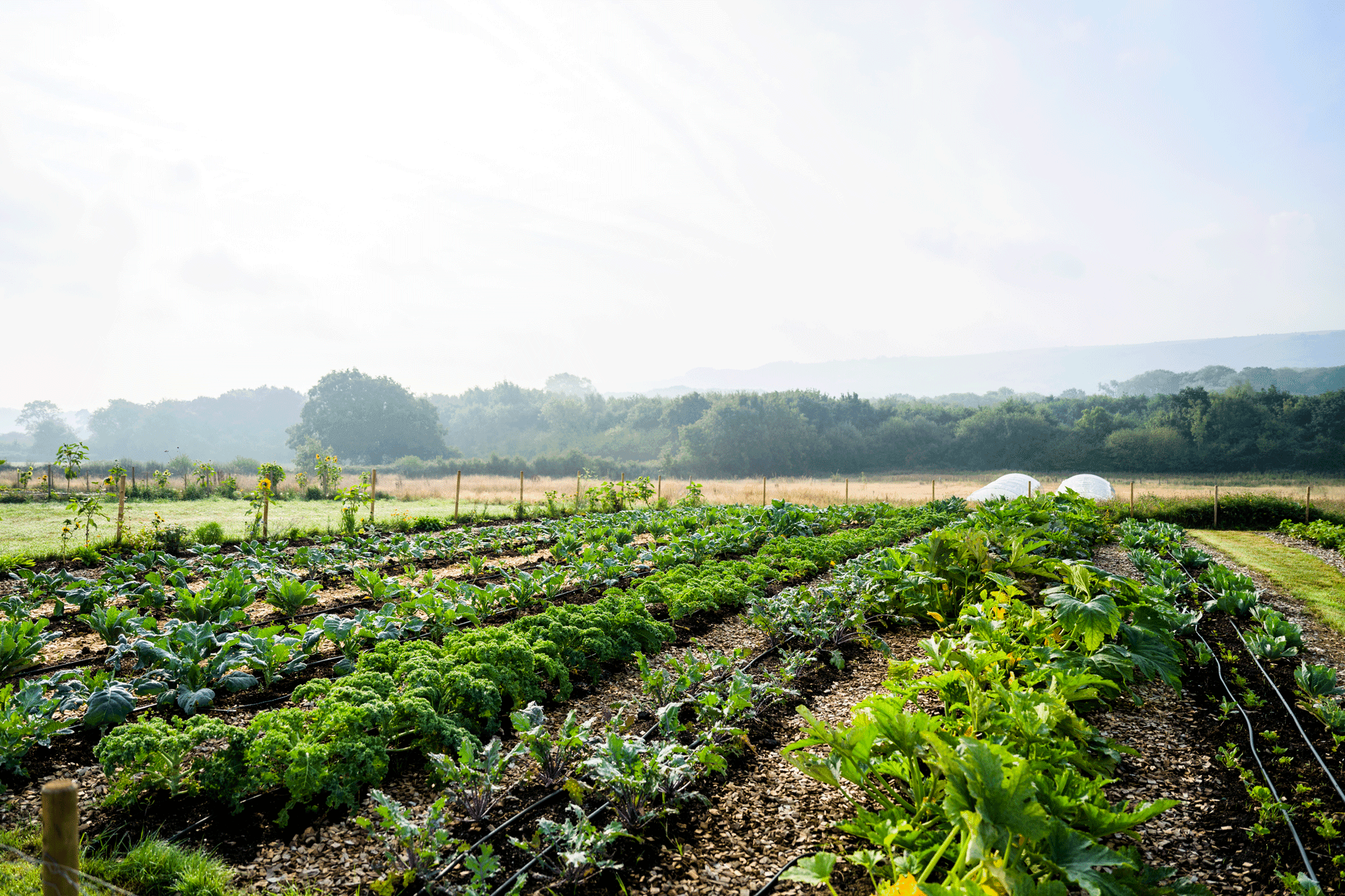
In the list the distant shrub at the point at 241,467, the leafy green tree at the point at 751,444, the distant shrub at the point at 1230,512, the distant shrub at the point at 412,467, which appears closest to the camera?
the distant shrub at the point at 1230,512

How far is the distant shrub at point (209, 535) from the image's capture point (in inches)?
422

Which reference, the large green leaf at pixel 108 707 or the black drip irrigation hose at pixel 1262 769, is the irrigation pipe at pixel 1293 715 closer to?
the black drip irrigation hose at pixel 1262 769

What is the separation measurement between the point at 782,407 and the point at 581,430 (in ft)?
87.5

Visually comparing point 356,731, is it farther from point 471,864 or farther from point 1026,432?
point 1026,432

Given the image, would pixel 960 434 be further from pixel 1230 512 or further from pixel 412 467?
pixel 412 467

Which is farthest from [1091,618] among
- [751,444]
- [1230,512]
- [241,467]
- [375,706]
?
[241,467]

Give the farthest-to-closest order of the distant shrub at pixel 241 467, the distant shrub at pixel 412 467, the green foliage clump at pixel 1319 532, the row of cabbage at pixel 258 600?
the distant shrub at pixel 412 467 < the distant shrub at pixel 241 467 < the green foliage clump at pixel 1319 532 < the row of cabbage at pixel 258 600

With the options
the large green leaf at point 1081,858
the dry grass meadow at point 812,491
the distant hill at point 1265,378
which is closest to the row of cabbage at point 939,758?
the large green leaf at point 1081,858

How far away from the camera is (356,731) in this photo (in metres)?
3.24

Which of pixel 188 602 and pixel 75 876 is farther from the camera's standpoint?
pixel 188 602

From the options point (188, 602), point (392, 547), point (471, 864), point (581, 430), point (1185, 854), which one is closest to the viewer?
point (471, 864)

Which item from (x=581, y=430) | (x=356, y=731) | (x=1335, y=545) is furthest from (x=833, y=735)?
(x=581, y=430)

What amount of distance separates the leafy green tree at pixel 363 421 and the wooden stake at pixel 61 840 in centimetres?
6539

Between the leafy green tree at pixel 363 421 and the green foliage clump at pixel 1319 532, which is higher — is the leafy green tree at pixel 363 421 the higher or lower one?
the higher one
